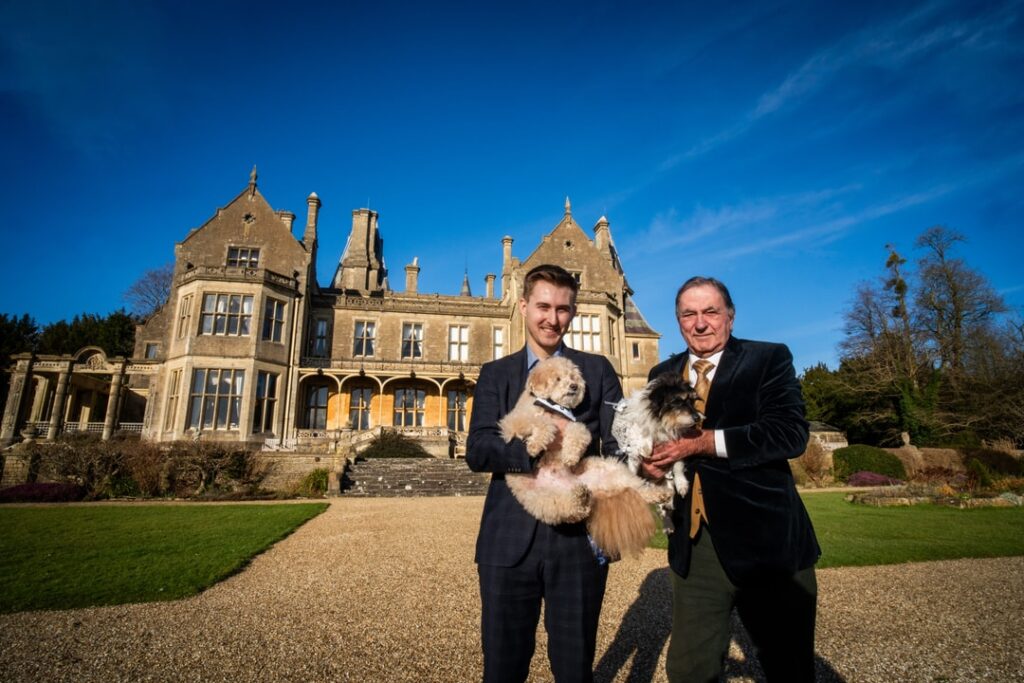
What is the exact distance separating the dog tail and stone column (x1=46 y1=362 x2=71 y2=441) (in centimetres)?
2093

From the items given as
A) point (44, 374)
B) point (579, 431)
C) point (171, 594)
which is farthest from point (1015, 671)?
point (44, 374)

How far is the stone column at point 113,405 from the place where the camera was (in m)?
17.2

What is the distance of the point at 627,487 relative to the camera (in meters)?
1.94

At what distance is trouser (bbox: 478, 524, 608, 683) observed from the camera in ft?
6.25

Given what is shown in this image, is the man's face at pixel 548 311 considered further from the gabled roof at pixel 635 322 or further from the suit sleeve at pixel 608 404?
the gabled roof at pixel 635 322

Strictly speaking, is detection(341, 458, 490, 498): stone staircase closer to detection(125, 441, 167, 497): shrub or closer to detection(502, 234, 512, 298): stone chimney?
detection(125, 441, 167, 497): shrub

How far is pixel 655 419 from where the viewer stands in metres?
2.07

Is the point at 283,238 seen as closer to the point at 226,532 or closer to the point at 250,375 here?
the point at 250,375

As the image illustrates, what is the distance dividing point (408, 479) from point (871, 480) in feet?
54.4

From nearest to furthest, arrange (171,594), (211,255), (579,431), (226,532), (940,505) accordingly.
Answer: (579,431) < (171,594) < (226,532) < (940,505) < (211,255)

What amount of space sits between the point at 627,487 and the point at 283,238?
23.0m

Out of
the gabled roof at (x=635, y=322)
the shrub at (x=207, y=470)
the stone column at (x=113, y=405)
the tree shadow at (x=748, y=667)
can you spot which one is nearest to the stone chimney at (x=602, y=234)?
the gabled roof at (x=635, y=322)

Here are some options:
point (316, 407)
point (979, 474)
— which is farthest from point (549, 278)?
point (316, 407)

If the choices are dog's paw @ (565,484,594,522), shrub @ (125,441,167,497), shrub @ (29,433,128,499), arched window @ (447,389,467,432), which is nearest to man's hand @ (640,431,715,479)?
dog's paw @ (565,484,594,522)
